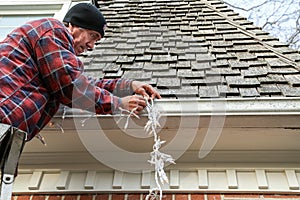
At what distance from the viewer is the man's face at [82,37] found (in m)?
2.08

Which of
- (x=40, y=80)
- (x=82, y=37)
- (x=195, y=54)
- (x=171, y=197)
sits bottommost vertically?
(x=171, y=197)

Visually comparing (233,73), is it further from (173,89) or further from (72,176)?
(72,176)

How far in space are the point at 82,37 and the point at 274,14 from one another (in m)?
8.63

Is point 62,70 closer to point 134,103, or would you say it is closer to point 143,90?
Result: point 134,103

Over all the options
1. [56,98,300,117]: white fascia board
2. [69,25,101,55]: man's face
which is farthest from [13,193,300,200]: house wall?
[69,25,101,55]: man's face

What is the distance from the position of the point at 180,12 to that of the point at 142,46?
118 centimetres

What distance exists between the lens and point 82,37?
6.84 ft

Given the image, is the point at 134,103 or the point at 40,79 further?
the point at 134,103

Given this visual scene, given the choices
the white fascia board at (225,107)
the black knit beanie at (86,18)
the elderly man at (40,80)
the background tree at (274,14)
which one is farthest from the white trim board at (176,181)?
the background tree at (274,14)

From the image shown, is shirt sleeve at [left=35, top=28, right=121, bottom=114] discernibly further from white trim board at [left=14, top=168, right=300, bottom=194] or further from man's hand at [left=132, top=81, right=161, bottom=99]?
white trim board at [left=14, top=168, right=300, bottom=194]

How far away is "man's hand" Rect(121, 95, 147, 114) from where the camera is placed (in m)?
1.98

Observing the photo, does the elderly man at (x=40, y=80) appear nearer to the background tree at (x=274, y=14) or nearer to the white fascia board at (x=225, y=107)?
the white fascia board at (x=225, y=107)

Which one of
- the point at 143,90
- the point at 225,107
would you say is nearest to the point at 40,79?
the point at 143,90

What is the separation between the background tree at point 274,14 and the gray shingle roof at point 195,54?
17.6 ft
